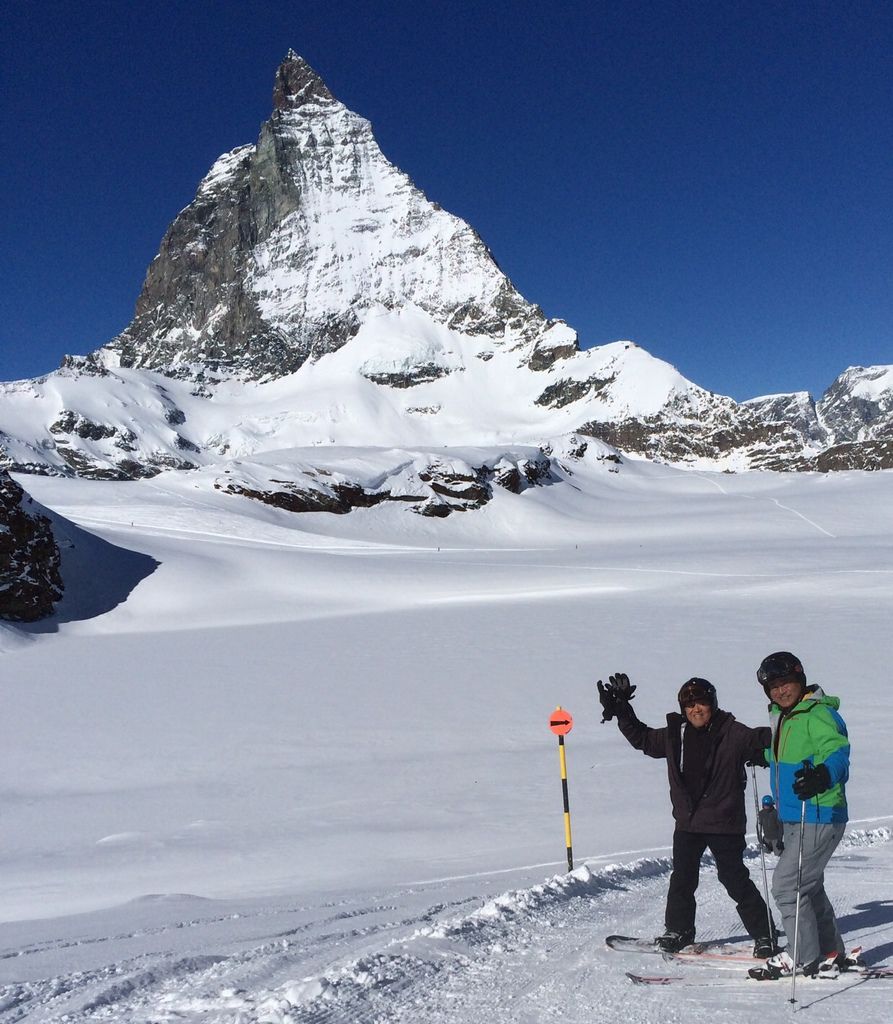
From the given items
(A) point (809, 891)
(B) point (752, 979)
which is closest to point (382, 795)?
(B) point (752, 979)

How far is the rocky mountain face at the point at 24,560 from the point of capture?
25.8 meters

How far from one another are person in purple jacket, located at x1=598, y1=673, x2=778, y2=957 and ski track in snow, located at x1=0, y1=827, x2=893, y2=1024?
30 cm

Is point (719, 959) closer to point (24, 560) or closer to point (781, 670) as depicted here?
point (781, 670)

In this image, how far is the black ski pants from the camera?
4.23 metres

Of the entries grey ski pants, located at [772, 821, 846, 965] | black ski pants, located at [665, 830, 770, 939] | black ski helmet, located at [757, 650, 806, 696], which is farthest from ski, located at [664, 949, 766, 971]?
black ski helmet, located at [757, 650, 806, 696]

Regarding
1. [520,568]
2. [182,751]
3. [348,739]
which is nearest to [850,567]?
[520,568]

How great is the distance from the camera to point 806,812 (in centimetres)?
399

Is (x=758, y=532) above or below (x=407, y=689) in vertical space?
above

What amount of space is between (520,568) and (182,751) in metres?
25.4

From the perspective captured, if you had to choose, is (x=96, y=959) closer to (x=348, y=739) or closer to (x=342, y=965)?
(x=342, y=965)

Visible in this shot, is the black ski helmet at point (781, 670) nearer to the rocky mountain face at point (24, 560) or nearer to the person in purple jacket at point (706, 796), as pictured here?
the person in purple jacket at point (706, 796)

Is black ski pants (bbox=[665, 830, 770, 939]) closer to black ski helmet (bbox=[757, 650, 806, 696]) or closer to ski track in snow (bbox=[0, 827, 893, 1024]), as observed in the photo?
A: ski track in snow (bbox=[0, 827, 893, 1024])

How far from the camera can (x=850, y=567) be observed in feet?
95.5

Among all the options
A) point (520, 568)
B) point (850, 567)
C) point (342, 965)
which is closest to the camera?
point (342, 965)
